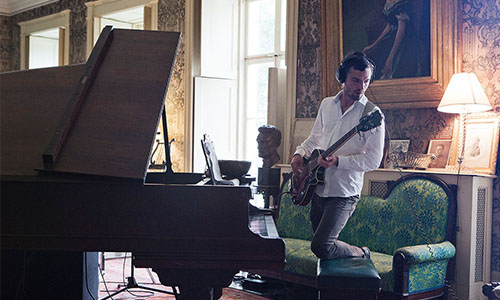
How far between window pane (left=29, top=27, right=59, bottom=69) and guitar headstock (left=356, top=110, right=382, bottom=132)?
8472 millimetres

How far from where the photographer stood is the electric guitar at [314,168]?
305cm

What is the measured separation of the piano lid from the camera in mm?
2166

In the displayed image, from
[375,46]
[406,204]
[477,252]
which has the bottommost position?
[477,252]

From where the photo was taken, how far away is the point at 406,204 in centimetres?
414

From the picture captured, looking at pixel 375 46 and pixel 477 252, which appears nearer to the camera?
pixel 477 252

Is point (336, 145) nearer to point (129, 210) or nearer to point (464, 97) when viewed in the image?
point (464, 97)

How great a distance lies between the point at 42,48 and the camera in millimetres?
10656

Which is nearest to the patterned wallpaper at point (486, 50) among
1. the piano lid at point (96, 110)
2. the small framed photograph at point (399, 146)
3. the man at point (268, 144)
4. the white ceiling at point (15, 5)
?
the small framed photograph at point (399, 146)

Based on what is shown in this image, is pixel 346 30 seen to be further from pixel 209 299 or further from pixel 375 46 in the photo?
pixel 209 299

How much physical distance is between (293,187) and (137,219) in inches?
57.3

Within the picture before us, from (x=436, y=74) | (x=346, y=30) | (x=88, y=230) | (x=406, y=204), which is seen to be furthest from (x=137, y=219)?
(x=346, y=30)

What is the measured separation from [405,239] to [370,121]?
1.38 metres

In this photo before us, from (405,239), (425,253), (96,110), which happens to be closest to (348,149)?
(425,253)

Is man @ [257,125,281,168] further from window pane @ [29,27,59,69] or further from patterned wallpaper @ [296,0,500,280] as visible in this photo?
window pane @ [29,27,59,69]
